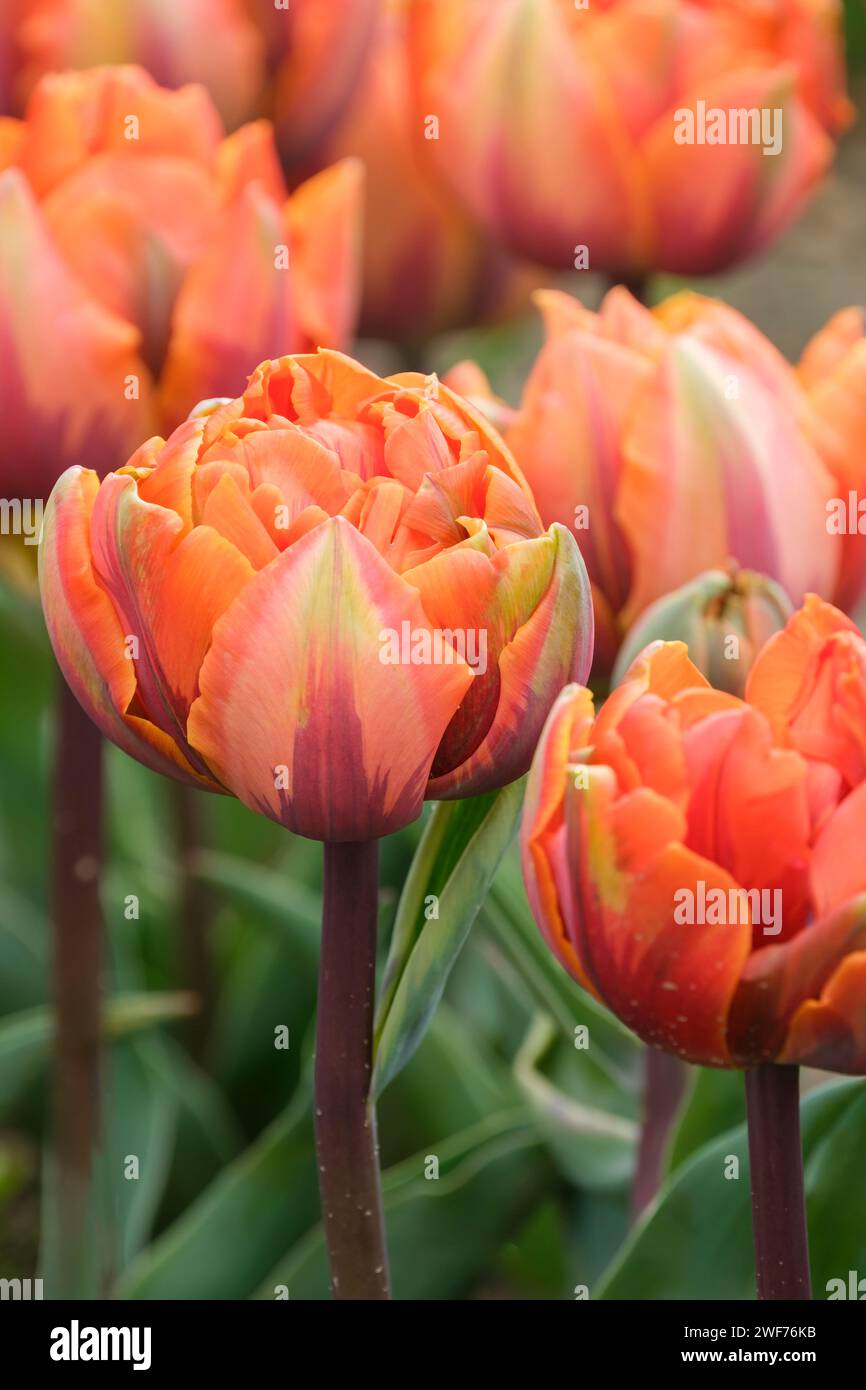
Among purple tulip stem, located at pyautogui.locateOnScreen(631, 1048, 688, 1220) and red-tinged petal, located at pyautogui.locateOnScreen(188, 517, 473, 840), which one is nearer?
red-tinged petal, located at pyautogui.locateOnScreen(188, 517, 473, 840)

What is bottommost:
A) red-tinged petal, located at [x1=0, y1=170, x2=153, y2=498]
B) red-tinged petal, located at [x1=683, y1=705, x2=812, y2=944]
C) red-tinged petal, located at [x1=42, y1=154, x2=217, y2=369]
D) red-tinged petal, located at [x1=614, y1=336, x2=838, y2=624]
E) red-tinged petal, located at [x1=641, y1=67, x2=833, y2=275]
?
red-tinged petal, located at [x1=683, y1=705, x2=812, y2=944]

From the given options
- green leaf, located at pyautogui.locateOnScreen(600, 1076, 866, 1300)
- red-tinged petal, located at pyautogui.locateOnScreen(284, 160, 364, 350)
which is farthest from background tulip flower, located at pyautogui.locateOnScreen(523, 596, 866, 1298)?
red-tinged petal, located at pyautogui.locateOnScreen(284, 160, 364, 350)

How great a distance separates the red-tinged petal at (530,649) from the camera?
28cm

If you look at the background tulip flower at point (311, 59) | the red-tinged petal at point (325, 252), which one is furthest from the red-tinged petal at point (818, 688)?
the background tulip flower at point (311, 59)

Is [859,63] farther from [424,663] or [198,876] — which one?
[424,663]

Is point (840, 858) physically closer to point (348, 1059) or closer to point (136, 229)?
point (348, 1059)

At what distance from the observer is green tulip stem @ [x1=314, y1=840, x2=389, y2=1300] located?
301 millimetres

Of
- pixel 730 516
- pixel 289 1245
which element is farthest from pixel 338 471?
pixel 289 1245

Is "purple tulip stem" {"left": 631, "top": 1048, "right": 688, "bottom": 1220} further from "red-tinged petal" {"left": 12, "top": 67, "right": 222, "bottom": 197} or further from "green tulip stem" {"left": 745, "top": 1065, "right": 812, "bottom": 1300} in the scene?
"red-tinged petal" {"left": 12, "top": 67, "right": 222, "bottom": 197}

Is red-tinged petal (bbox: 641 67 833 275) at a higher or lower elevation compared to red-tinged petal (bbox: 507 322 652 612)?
higher

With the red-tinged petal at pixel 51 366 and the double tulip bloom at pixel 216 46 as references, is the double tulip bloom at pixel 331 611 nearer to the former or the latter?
the red-tinged petal at pixel 51 366

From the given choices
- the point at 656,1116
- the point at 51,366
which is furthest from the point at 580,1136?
the point at 51,366

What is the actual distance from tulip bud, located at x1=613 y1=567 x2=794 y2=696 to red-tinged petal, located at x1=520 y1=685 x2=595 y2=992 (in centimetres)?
8

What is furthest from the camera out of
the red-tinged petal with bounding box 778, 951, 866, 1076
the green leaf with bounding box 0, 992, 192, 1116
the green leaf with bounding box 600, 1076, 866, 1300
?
the green leaf with bounding box 0, 992, 192, 1116
